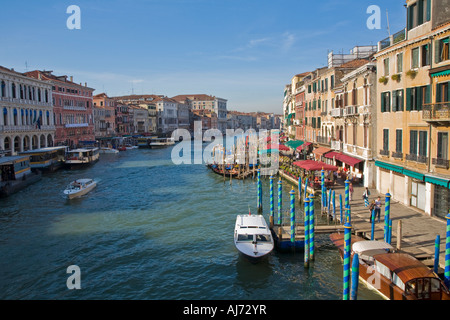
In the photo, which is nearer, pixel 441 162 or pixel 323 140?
pixel 441 162

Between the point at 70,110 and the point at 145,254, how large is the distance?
4623cm

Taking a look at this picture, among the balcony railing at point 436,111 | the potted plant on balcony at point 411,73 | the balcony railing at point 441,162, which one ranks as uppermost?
the potted plant on balcony at point 411,73

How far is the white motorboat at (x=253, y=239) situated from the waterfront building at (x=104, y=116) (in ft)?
194

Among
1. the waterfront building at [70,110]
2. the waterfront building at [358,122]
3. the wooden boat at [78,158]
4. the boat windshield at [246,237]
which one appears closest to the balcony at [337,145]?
the waterfront building at [358,122]

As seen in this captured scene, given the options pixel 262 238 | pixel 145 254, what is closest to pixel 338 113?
pixel 262 238

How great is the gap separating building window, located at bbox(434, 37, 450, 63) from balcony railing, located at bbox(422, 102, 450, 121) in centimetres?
176

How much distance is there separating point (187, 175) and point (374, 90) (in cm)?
1990

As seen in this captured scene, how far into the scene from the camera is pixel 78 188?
2536 cm

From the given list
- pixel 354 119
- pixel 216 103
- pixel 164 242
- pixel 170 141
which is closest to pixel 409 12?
pixel 354 119

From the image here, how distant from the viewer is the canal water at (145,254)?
11859 mm

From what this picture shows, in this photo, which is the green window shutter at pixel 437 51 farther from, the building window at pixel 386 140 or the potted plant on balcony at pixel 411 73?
the building window at pixel 386 140

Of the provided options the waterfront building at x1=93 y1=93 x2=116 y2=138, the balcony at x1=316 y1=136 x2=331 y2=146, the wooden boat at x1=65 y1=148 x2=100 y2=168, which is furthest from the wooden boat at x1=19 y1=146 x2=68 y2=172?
the waterfront building at x1=93 y1=93 x2=116 y2=138

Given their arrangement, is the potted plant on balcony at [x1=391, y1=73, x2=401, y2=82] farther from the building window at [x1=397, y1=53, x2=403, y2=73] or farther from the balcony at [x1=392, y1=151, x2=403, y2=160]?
the balcony at [x1=392, y1=151, x2=403, y2=160]

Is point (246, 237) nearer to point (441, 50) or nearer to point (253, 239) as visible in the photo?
point (253, 239)
